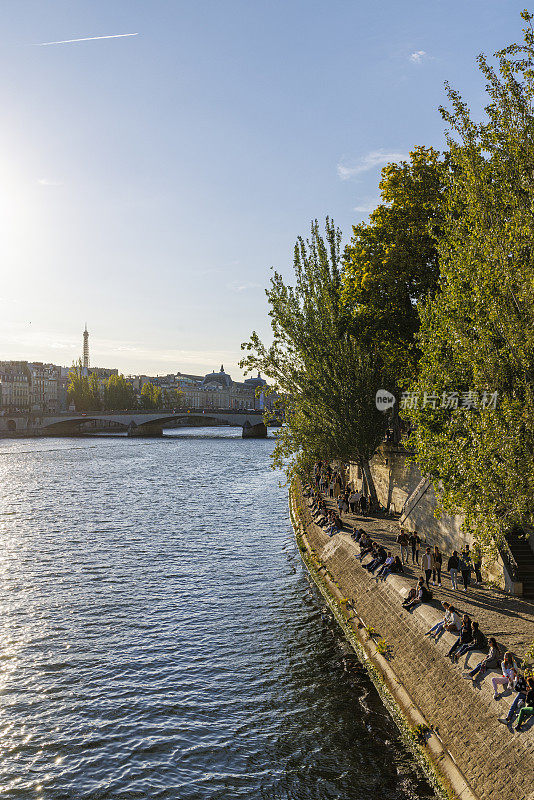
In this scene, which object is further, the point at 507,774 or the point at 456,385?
the point at 456,385

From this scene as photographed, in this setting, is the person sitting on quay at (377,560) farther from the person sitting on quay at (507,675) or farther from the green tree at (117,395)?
the green tree at (117,395)

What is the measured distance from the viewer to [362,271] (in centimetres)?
3697

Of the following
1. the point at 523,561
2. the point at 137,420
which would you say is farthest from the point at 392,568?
the point at 137,420

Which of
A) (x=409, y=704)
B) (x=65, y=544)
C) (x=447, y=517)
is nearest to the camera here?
(x=409, y=704)

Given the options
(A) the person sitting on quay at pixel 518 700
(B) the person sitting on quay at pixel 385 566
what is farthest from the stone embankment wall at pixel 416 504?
Answer: (A) the person sitting on quay at pixel 518 700

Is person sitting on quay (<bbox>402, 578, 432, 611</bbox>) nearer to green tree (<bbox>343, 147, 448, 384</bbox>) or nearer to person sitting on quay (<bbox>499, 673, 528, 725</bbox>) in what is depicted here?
person sitting on quay (<bbox>499, 673, 528, 725</bbox>)

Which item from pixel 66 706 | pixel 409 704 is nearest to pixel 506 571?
pixel 409 704

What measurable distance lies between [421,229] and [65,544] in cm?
2816

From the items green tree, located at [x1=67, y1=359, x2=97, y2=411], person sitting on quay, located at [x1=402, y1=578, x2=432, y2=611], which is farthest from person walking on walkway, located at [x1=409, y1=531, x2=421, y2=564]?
green tree, located at [x1=67, y1=359, x2=97, y2=411]

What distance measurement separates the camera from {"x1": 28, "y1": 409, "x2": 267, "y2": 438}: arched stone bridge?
147125mm

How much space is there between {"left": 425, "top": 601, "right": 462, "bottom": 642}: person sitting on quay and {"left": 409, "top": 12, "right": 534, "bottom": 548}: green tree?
2.26m

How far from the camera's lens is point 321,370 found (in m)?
38.4

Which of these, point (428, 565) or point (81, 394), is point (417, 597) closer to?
point (428, 565)

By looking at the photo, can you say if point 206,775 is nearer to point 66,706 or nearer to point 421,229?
point 66,706
